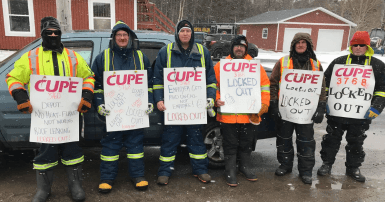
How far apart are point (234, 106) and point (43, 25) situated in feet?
7.41

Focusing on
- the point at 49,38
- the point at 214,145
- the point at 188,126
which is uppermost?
the point at 49,38

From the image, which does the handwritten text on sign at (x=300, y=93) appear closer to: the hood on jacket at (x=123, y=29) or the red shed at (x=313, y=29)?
the hood on jacket at (x=123, y=29)

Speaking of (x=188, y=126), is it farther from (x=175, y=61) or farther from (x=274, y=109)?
(x=274, y=109)

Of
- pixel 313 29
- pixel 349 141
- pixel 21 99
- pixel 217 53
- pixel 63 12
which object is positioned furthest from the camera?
pixel 313 29

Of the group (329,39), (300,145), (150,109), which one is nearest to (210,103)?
(150,109)

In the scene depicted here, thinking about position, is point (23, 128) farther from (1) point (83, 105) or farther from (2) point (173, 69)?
(2) point (173, 69)

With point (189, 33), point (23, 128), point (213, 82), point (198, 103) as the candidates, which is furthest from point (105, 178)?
point (189, 33)

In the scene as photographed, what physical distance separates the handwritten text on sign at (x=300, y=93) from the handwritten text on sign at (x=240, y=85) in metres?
0.39

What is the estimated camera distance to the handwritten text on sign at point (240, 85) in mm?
3568

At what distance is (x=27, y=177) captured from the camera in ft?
12.0

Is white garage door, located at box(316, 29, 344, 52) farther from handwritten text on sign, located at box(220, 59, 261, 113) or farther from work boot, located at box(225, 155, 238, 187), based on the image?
work boot, located at box(225, 155, 238, 187)

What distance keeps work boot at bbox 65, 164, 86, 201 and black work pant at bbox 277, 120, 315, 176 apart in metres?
2.52

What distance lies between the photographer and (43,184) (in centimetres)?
310

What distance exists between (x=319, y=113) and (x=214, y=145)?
4.62 ft
